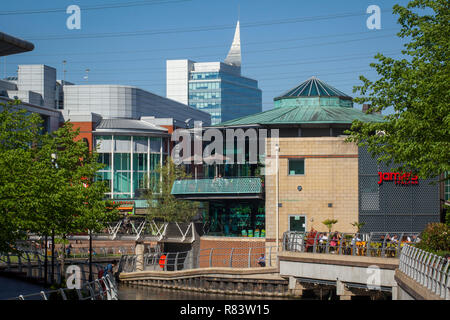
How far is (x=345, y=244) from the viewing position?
125ft

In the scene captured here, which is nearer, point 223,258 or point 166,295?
point 166,295

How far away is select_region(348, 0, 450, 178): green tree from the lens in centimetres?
2772

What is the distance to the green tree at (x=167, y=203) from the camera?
77.3 metres

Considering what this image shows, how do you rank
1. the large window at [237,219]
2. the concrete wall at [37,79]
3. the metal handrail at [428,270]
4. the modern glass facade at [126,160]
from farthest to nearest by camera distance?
1. the concrete wall at [37,79]
2. the modern glass facade at [126,160]
3. the large window at [237,219]
4. the metal handrail at [428,270]

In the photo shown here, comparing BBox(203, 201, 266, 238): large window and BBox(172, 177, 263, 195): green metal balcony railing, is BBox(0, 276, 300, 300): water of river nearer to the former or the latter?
BBox(203, 201, 266, 238): large window

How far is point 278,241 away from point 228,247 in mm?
5615

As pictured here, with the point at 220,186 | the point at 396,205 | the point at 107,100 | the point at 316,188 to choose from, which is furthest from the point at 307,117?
the point at 107,100

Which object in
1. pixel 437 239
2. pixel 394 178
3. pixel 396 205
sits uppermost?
pixel 394 178

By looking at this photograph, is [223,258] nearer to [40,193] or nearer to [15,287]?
[15,287]

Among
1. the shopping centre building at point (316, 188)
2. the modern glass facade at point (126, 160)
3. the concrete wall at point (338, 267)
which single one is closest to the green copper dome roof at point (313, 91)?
the shopping centre building at point (316, 188)

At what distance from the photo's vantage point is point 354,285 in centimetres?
3597

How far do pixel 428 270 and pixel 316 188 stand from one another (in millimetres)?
24167

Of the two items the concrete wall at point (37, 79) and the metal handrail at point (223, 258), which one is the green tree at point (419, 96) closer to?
the metal handrail at point (223, 258)
